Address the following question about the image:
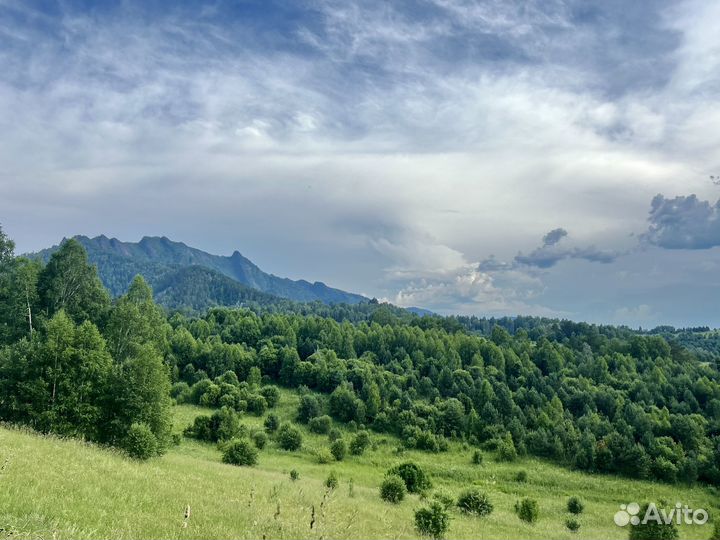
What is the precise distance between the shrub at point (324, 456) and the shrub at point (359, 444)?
532 cm

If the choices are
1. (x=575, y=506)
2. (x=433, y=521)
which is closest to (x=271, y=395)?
(x=575, y=506)

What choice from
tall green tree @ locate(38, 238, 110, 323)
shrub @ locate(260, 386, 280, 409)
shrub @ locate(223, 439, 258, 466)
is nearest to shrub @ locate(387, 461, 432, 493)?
shrub @ locate(223, 439, 258, 466)

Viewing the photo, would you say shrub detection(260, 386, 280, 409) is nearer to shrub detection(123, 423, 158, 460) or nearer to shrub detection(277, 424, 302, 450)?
shrub detection(277, 424, 302, 450)

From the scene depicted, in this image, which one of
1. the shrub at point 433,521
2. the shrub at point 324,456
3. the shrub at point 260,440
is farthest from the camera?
the shrub at point 260,440

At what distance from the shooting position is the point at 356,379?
105 meters

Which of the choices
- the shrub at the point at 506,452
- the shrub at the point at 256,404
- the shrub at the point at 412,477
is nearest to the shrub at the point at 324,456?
the shrub at the point at 256,404

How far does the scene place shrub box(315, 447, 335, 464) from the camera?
218ft

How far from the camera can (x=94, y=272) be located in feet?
199

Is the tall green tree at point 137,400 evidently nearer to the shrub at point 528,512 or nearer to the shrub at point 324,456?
the shrub at point 528,512

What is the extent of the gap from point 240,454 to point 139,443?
694 inches

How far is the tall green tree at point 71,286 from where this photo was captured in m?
56.3

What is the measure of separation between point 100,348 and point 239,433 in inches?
1317

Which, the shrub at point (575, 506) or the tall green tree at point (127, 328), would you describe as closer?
the shrub at point (575, 506)

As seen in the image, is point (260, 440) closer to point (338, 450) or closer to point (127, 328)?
point (338, 450)
